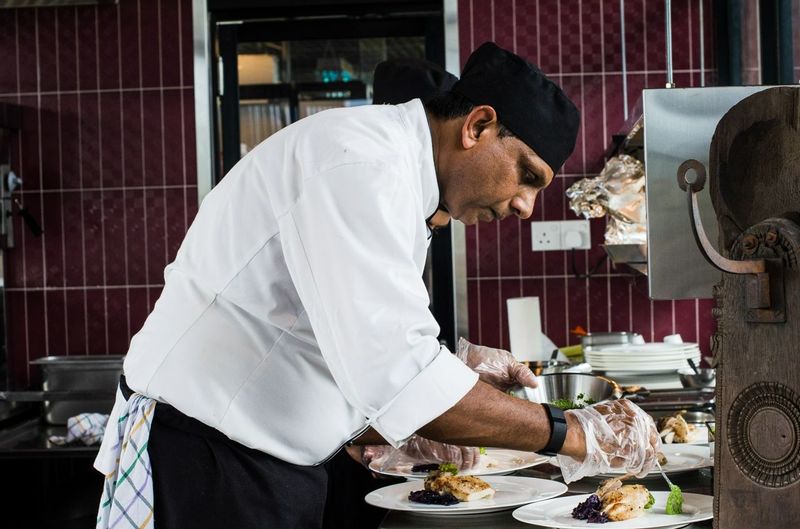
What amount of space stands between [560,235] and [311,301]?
2.88 meters

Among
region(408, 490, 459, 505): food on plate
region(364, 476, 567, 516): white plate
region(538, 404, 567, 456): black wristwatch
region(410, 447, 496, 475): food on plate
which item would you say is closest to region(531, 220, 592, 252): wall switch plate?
region(410, 447, 496, 475): food on plate

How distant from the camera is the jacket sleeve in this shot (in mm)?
1320

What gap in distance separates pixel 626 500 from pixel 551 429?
0.28 m

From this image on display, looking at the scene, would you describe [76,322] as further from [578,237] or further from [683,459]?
[683,459]

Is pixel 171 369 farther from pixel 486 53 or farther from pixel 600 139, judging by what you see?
pixel 600 139

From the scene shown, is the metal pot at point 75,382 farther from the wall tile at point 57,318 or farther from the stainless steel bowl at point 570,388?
the stainless steel bowl at point 570,388

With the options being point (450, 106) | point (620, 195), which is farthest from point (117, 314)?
point (450, 106)

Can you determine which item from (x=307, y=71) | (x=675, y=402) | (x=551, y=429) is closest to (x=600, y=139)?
(x=307, y=71)

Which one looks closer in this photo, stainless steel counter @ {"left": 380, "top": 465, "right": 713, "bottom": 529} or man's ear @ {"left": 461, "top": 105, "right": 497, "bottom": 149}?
man's ear @ {"left": 461, "top": 105, "right": 497, "bottom": 149}

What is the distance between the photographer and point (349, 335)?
1320 mm

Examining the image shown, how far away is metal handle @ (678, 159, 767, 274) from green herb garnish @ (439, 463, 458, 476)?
860 mm

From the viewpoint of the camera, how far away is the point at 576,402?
225 cm

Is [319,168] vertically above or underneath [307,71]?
underneath

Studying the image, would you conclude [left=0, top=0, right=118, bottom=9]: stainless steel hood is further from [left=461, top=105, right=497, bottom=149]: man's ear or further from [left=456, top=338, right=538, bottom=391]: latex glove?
[left=461, top=105, right=497, bottom=149]: man's ear
